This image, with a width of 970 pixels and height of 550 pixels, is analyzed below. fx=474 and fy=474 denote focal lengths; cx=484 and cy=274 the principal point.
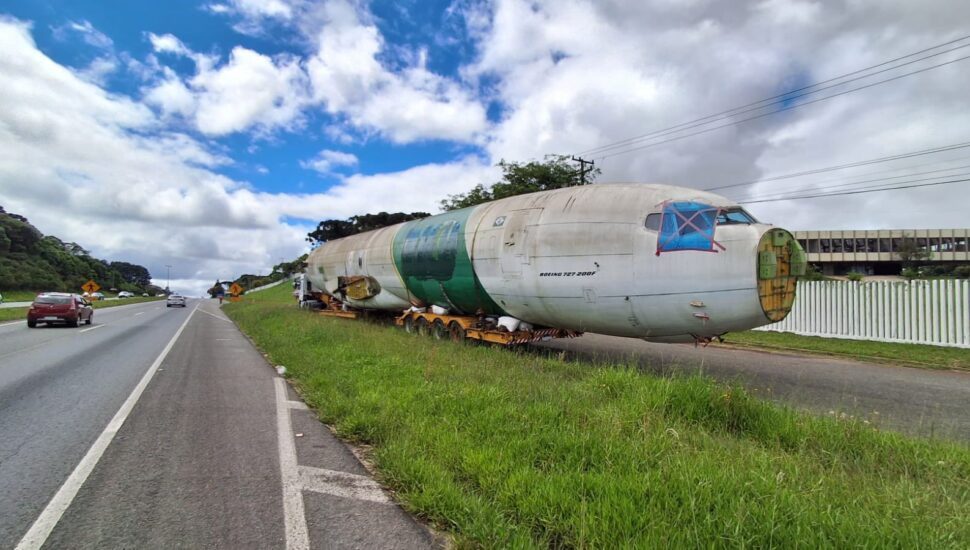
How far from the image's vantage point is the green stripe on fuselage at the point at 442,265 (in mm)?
11469

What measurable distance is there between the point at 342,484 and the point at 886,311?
643 inches

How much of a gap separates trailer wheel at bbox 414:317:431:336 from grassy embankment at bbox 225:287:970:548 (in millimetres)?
6554

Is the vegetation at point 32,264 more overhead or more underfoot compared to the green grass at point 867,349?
more overhead

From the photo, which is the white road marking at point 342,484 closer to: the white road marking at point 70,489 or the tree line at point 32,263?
the white road marking at point 70,489

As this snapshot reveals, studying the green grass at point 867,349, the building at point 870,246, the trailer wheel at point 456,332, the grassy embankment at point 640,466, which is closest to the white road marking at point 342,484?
the grassy embankment at point 640,466

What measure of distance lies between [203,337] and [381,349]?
33.4ft

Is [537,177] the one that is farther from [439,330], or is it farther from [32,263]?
[32,263]

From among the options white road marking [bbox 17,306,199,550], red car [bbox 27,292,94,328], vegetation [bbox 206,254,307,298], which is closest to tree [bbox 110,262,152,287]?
vegetation [bbox 206,254,307,298]

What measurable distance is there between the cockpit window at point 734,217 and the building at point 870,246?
72653 mm

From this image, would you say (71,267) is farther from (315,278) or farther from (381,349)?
(381,349)

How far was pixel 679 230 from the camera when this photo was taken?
7.83m

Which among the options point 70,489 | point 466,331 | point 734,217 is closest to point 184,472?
point 70,489

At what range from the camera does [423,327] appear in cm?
1370

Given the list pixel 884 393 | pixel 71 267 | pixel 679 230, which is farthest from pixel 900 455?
pixel 71 267
